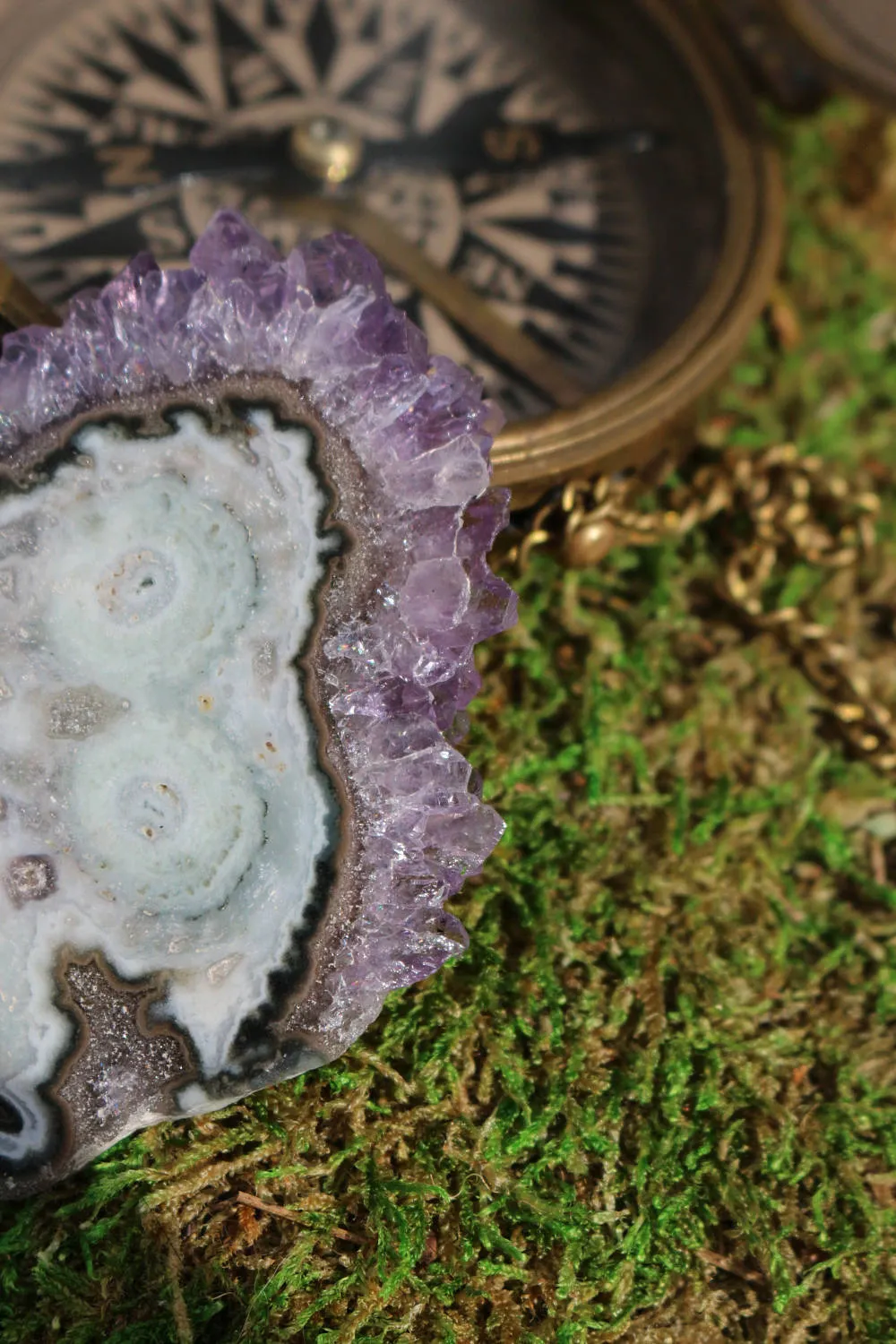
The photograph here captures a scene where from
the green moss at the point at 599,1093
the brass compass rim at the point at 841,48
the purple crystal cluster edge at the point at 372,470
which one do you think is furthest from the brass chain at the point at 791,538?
the brass compass rim at the point at 841,48

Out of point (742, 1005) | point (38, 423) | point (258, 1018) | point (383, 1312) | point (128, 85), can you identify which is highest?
point (128, 85)

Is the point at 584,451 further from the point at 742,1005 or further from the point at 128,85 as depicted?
the point at 128,85

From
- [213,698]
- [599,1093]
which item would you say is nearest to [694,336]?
[213,698]

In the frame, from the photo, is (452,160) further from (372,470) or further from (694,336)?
(372,470)

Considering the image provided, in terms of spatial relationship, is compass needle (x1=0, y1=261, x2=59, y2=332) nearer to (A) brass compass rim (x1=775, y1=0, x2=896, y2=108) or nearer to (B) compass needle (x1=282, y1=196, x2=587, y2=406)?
(B) compass needle (x1=282, y1=196, x2=587, y2=406)

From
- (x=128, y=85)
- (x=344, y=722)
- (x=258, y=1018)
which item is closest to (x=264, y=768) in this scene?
(x=344, y=722)
